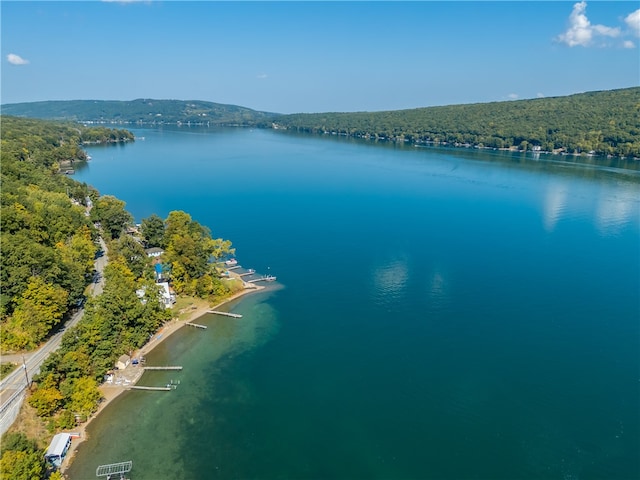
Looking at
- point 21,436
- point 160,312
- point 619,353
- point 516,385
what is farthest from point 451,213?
point 21,436

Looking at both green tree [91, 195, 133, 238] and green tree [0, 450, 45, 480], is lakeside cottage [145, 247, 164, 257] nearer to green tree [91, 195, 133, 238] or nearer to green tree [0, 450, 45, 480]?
green tree [91, 195, 133, 238]

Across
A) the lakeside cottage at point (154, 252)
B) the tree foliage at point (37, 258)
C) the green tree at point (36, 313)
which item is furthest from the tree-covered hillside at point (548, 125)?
the green tree at point (36, 313)

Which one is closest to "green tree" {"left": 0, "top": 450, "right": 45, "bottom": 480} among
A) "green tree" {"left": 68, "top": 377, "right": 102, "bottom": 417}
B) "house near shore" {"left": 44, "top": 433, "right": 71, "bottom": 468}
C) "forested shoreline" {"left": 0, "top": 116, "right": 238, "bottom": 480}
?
"forested shoreline" {"left": 0, "top": 116, "right": 238, "bottom": 480}

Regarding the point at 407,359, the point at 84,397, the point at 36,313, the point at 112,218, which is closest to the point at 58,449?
the point at 84,397

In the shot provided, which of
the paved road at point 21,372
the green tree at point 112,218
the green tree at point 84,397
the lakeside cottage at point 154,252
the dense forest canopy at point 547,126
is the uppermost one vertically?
the dense forest canopy at point 547,126

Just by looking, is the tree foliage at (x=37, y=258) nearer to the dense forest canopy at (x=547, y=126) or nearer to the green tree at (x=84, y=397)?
the green tree at (x=84, y=397)

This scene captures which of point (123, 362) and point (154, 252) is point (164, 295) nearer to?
point (123, 362)
